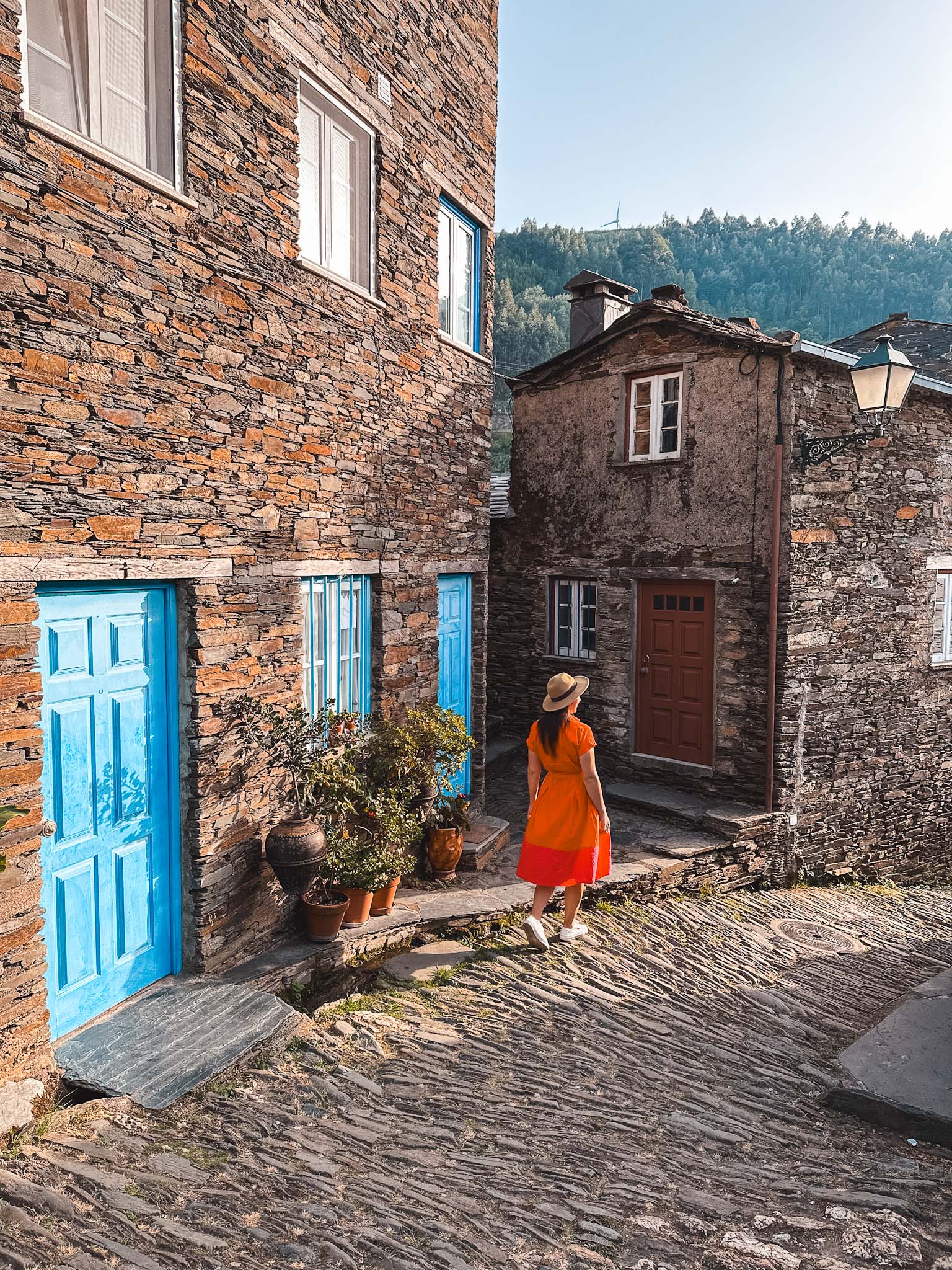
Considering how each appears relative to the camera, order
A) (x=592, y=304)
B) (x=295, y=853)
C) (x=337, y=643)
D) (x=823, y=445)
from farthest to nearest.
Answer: (x=592, y=304), (x=823, y=445), (x=337, y=643), (x=295, y=853)

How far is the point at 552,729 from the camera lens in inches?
243

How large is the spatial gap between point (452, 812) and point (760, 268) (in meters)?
65.9

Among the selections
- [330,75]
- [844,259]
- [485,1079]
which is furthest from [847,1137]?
[844,259]

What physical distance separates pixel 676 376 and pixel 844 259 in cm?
6235

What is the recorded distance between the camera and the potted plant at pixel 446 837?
732 cm

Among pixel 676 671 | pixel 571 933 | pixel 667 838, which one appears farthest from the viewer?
pixel 676 671

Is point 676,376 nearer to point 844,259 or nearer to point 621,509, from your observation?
point 621,509

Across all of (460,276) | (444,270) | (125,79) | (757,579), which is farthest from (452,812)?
(125,79)

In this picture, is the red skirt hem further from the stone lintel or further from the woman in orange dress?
the stone lintel

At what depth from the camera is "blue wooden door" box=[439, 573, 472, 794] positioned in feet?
28.0

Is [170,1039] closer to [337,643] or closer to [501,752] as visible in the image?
[337,643]

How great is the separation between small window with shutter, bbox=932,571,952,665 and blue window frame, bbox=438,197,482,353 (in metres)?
7.21

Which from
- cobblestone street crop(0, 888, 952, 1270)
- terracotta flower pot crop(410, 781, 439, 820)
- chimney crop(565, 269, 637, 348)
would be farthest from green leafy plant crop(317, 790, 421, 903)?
chimney crop(565, 269, 637, 348)

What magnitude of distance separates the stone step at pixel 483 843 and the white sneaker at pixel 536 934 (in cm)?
148
